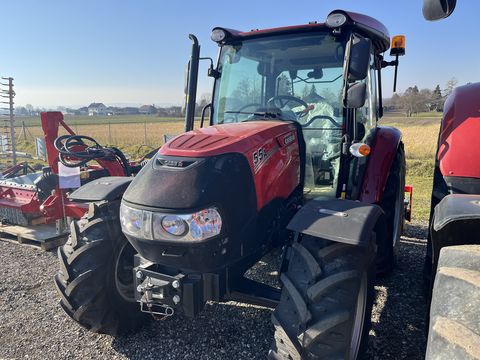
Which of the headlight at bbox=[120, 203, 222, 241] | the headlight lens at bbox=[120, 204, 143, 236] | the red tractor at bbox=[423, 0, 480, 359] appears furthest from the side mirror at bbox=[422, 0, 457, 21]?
the headlight lens at bbox=[120, 204, 143, 236]

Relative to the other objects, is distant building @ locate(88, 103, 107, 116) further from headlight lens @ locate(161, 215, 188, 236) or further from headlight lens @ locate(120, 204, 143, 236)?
headlight lens @ locate(161, 215, 188, 236)

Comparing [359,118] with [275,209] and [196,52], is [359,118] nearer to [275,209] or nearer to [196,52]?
[275,209]

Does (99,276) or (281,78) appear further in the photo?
(281,78)

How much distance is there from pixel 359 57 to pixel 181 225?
5.38 feet

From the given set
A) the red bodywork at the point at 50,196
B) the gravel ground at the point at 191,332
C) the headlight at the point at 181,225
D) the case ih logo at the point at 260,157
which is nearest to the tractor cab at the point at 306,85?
the case ih logo at the point at 260,157

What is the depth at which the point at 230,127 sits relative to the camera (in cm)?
291

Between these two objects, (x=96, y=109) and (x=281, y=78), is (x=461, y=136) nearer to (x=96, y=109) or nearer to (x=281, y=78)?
(x=281, y=78)

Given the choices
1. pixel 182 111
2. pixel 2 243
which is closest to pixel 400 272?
pixel 182 111

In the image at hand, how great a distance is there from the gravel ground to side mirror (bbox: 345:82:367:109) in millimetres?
1703

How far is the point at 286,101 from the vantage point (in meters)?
3.33

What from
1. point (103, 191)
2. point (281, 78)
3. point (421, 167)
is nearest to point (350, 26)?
point (281, 78)

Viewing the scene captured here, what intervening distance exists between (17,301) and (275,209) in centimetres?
276

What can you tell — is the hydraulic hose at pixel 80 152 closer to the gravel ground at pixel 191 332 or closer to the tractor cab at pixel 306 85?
the gravel ground at pixel 191 332

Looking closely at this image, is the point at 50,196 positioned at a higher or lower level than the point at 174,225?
lower
